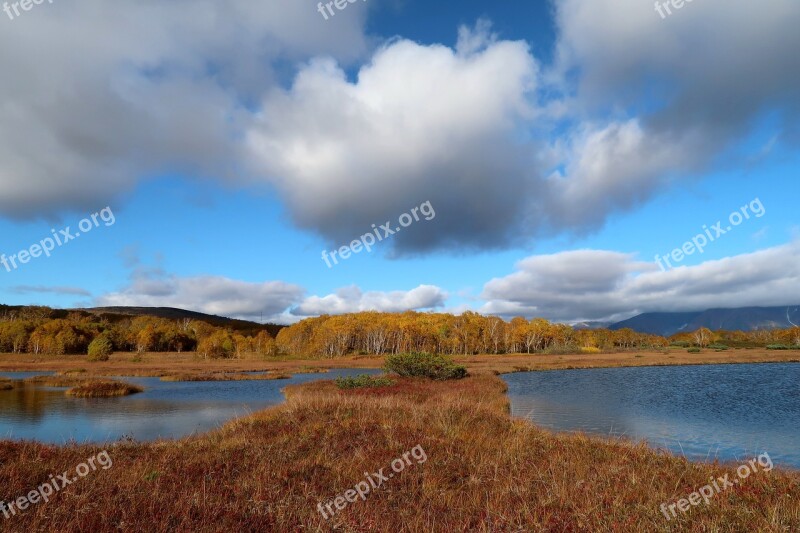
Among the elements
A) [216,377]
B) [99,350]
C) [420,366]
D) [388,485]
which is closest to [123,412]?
[420,366]

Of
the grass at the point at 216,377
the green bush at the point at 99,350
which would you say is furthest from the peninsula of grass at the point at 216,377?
the green bush at the point at 99,350

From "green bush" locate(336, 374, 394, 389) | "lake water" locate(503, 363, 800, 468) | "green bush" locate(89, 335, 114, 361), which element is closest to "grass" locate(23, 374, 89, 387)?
"green bush" locate(336, 374, 394, 389)

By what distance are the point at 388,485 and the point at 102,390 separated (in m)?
47.5

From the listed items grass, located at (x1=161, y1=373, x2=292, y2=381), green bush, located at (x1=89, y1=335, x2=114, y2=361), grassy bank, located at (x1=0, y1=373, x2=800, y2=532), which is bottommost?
grass, located at (x1=161, y1=373, x2=292, y2=381)

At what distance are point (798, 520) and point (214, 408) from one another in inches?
1431

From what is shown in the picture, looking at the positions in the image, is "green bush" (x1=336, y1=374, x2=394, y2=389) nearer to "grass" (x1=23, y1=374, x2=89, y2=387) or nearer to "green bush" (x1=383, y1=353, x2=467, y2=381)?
"green bush" (x1=383, y1=353, x2=467, y2=381)

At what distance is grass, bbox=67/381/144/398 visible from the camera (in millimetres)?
45688

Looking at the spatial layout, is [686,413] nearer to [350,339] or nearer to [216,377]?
[216,377]

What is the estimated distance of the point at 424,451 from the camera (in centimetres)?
1451

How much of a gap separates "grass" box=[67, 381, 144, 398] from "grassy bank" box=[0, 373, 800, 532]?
1407 inches

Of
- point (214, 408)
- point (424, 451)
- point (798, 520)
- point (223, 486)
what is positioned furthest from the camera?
point (214, 408)

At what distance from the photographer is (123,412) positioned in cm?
3434

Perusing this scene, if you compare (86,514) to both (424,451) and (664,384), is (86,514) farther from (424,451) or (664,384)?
(664,384)

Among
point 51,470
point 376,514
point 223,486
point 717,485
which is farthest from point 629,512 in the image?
point 51,470
